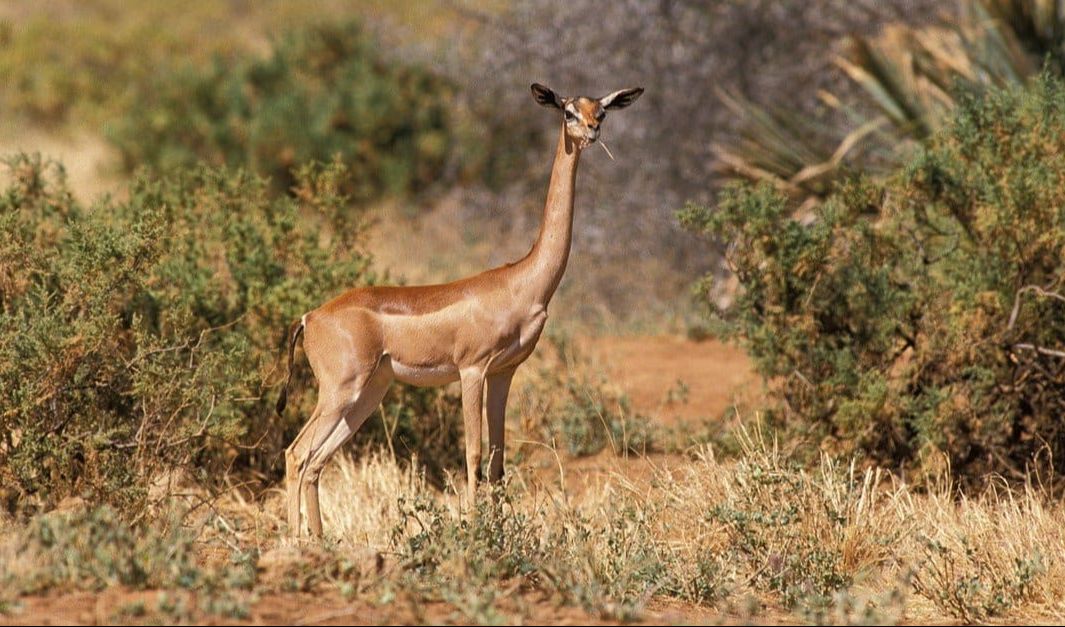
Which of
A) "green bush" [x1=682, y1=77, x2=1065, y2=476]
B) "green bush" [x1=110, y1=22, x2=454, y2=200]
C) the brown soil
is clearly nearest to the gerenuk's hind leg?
"green bush" [x1=682, y1=77, x2=1065, y2=476]

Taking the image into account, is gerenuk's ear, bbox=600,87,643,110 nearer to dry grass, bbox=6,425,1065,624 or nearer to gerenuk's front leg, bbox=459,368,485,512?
gerenuk's front leg, bbox=459,368,485,512

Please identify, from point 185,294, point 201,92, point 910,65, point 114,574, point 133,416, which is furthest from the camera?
point 201,92

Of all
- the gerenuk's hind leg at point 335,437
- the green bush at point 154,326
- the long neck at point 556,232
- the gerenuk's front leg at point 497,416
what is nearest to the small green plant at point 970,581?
the gerenuk's front leg at point 497,416

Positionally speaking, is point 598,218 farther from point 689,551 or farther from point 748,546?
point 748,546

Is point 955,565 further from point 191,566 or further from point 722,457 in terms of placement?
point 191,566

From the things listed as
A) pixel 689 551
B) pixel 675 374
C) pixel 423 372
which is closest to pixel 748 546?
pixel 689 551

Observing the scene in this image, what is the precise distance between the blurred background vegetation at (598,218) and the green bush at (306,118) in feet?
0.15

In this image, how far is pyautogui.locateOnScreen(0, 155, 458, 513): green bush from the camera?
775 centimetres

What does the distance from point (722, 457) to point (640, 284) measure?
20.9ft

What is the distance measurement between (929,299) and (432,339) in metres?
3.63

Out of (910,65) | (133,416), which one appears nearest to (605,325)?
(910,65)

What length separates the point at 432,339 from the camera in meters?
7.70

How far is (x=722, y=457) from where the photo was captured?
9875 millimetres

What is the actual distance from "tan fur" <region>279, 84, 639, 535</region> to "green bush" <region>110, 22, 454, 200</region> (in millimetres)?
11435
